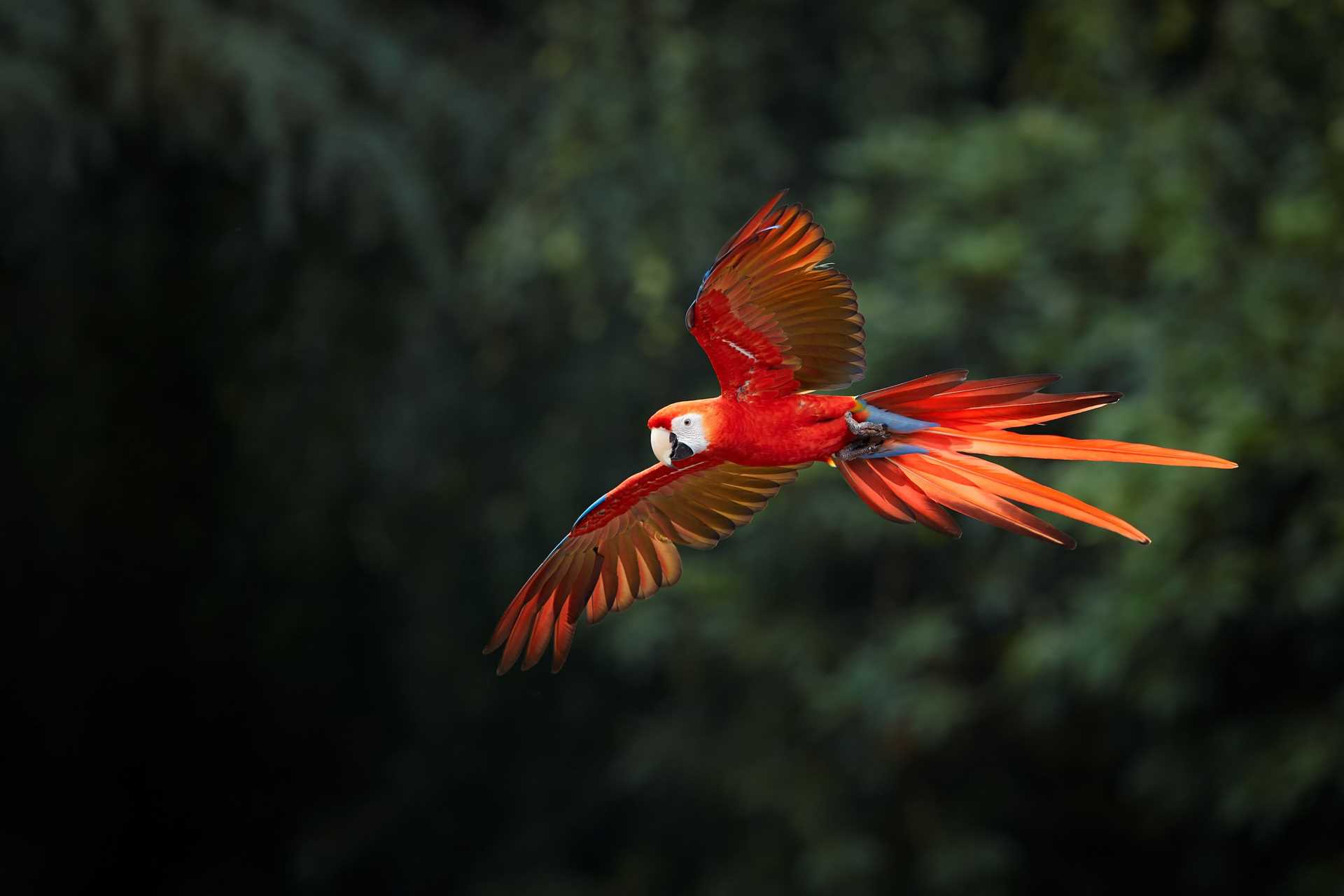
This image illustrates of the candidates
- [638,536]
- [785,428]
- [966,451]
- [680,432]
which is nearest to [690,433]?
[680,432]

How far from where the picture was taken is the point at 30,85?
4523mm

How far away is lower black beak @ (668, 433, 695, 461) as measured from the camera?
5.91ft

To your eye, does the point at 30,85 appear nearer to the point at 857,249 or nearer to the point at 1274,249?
the point at 857,249

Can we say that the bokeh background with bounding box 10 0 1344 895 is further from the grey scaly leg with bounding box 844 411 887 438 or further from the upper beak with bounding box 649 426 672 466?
the upper beak with bounding box 649 426 672 466

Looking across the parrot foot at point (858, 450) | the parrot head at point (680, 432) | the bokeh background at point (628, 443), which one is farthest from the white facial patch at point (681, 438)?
the bokeh background at point (628, 443)

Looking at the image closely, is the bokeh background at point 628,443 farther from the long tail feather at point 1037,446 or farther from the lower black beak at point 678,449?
the lower black beak at point 678,449

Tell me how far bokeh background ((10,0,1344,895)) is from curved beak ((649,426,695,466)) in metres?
2.45

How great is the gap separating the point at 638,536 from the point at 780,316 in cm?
52

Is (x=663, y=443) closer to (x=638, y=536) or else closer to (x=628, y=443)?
(x=638, y=536)

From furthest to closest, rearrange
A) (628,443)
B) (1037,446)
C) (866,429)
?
(628,443), (866,429), (1037,446)

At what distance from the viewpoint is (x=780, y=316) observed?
183cm

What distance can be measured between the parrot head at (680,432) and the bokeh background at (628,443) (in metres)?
2.45

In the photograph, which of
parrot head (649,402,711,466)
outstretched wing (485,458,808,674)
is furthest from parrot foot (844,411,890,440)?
outstretched wing (485,458,808,674)

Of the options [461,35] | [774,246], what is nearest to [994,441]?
[774,246]
